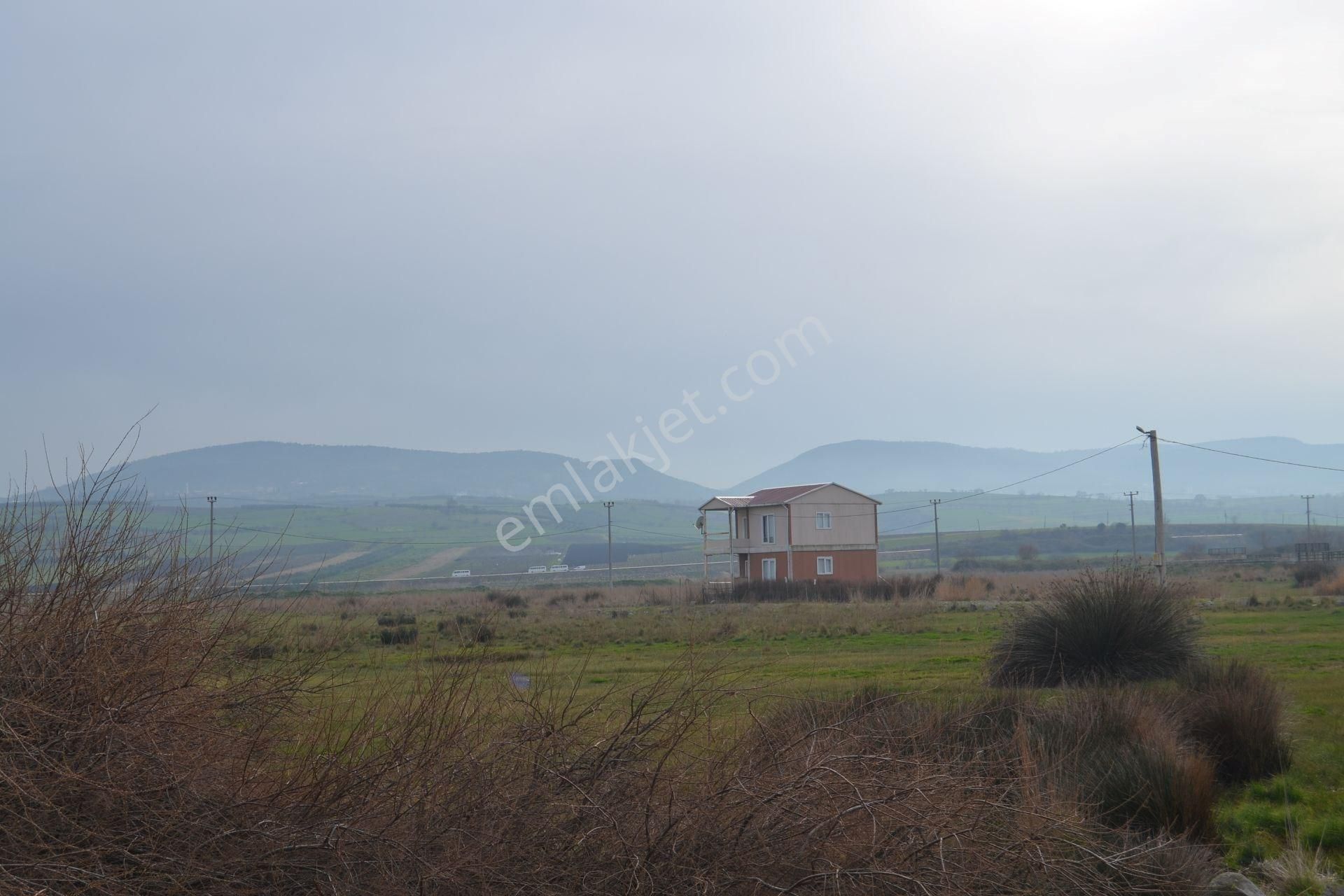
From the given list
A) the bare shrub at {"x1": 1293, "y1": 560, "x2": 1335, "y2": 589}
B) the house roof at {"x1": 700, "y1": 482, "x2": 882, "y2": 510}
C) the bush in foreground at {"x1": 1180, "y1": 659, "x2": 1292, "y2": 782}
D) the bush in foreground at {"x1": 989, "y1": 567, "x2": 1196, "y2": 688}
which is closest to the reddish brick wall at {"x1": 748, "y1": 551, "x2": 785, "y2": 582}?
the house roof at {"x1": 700, "y1": 482, "x2": 882, "y2": 510}

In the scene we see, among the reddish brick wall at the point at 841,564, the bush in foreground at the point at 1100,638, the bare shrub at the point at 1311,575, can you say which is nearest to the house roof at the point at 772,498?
the reddish brick wall at the point at 841,564

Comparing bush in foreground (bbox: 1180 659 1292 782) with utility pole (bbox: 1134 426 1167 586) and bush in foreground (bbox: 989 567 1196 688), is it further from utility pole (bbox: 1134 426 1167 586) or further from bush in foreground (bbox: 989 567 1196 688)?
utility pole (bbox: 1134 426 1167 586)

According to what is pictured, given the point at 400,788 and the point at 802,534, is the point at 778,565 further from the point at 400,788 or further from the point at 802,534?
the point at 400,788

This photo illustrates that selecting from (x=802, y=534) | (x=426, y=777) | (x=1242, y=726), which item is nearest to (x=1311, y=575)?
(x=802, y=534)

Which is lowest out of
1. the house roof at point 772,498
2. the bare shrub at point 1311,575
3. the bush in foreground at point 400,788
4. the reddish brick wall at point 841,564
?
the bare shrub at point 1311,575

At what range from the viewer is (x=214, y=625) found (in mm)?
5688

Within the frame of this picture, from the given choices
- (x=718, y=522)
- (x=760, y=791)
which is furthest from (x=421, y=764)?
(x=718, y=522)

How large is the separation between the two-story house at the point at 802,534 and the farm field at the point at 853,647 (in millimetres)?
6680

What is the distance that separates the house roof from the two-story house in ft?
0.16

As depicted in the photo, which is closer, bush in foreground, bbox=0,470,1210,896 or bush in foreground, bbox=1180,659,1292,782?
bush in foreground, bbox=0,470,1210,896

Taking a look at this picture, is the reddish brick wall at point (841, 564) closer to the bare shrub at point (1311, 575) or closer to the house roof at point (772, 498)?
the house roof at point (772, 498)

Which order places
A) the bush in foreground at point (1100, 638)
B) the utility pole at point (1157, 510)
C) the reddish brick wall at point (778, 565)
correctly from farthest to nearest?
1. the reddish brick wall at point (778, 565)
2. the utility pole at point (1157, 510)
3. the bush in foreground at point (1100, 638)

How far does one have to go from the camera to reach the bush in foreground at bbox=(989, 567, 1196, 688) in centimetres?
1416

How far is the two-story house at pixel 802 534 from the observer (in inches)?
2292
